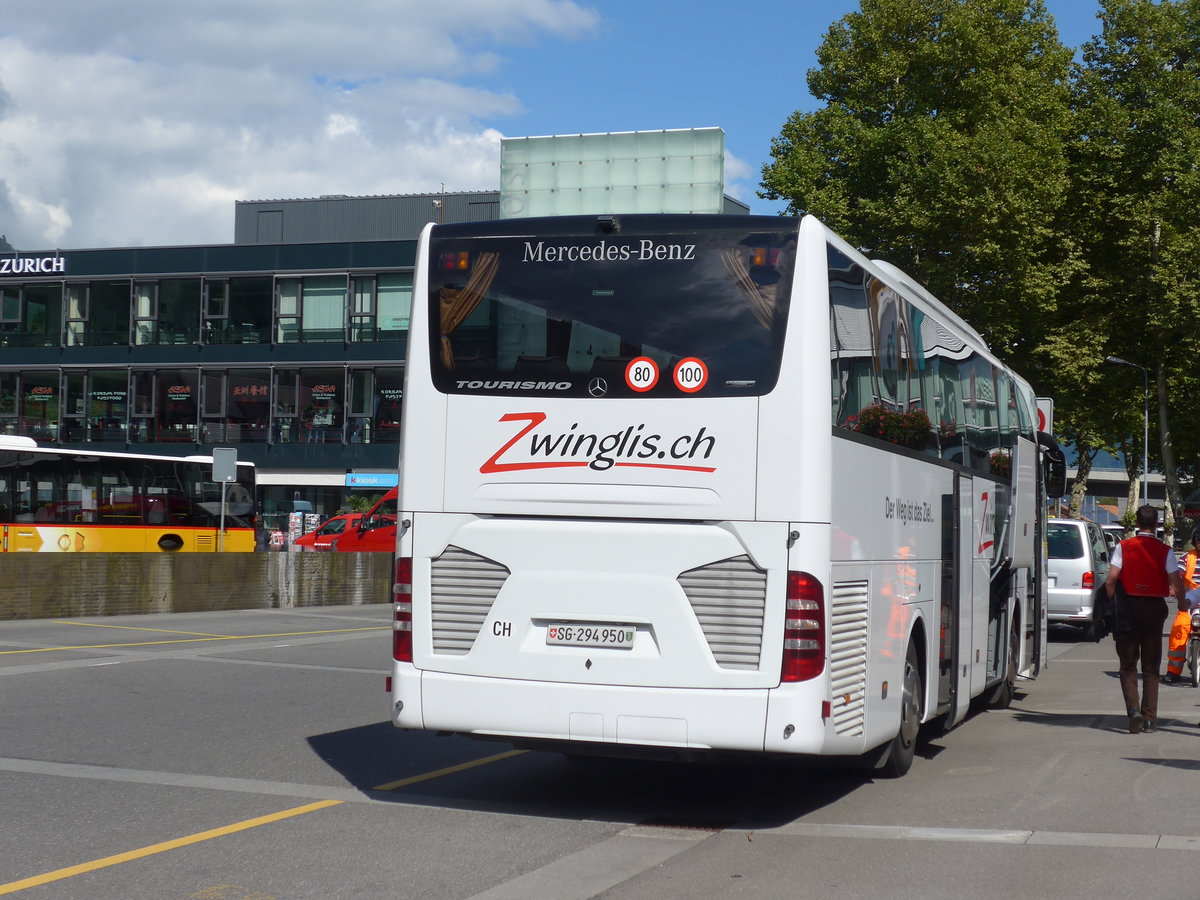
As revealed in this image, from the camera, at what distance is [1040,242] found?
40812 millimetres

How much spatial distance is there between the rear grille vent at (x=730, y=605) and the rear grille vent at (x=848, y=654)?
41 centimetres

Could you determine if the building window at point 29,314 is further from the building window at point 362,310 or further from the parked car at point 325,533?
the parked car at point 325,533

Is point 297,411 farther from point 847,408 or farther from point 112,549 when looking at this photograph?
point 847,408

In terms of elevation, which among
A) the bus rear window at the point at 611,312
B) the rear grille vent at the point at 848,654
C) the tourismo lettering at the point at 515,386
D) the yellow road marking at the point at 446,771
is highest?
the bus rear window at the point at 611,312

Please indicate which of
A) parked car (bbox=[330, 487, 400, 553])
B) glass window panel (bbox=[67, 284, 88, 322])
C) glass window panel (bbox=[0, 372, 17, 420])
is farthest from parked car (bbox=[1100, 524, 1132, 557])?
glass window panel (bbox=[0, 372, 17, 420])

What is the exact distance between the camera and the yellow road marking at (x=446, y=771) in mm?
9172

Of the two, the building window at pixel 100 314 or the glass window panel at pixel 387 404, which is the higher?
the building window at pixel 100 314

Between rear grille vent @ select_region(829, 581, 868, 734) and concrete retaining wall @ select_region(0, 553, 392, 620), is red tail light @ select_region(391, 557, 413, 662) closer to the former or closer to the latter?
rear grille vent @ select_region(829, 581, 868, 734)

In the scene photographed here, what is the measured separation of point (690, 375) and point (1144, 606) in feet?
19.7

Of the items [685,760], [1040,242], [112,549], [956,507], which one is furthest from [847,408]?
[1040,242]

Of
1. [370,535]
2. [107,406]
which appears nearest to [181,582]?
[370,535]

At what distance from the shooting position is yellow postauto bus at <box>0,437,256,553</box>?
30828mm

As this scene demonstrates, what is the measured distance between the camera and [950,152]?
3972 centimetres

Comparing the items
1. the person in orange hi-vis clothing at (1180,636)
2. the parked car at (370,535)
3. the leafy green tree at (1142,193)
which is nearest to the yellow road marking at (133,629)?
the person in orange hi-vis clothing at (1180,636)
